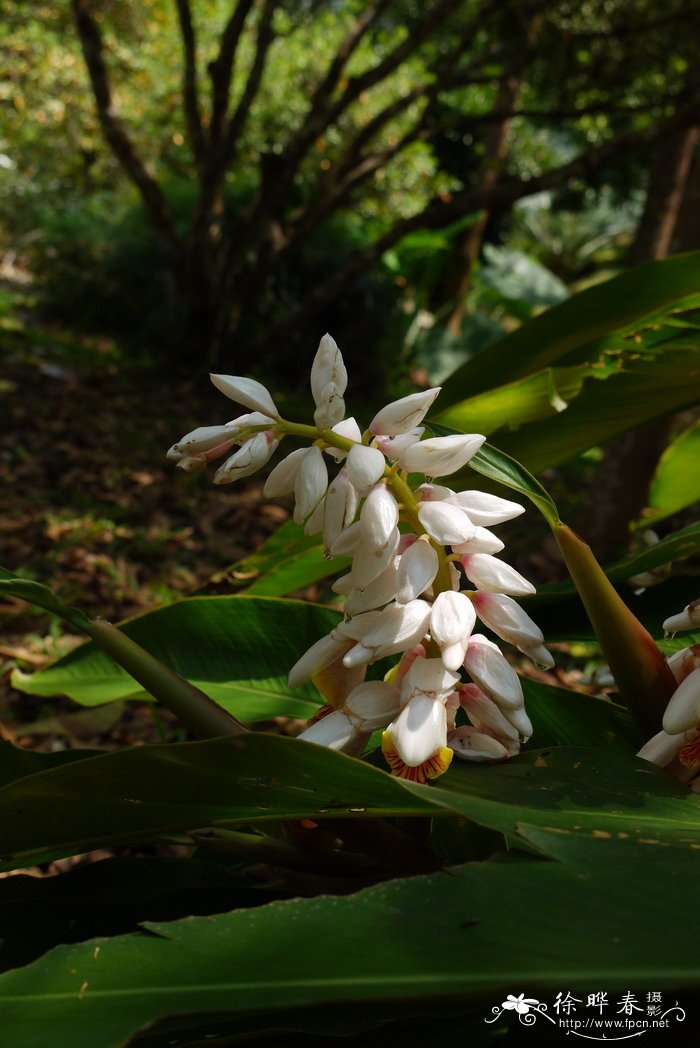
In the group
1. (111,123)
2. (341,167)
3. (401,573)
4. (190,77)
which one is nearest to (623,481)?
(401,573)

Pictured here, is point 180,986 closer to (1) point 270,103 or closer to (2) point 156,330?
(2) point 156,330

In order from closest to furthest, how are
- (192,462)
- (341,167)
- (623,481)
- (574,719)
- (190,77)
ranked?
(192,462)
(574,719)
(623,481)
(190,77)
(341,167)

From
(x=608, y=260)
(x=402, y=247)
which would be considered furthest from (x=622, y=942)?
(x=608, y=260)

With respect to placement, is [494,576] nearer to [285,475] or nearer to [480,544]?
[480,544]

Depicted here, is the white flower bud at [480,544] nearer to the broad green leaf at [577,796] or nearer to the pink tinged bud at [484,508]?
the pink tinged bud at [484,508]

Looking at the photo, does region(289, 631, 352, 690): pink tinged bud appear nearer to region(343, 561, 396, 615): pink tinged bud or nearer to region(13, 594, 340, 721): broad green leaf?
region(343, 561, 396, 615): pink tinged bud

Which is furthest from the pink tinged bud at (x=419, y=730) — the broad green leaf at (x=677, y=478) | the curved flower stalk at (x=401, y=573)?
the broad green leaf at (x=677, y=478)

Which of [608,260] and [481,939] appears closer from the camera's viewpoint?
[481,939]
